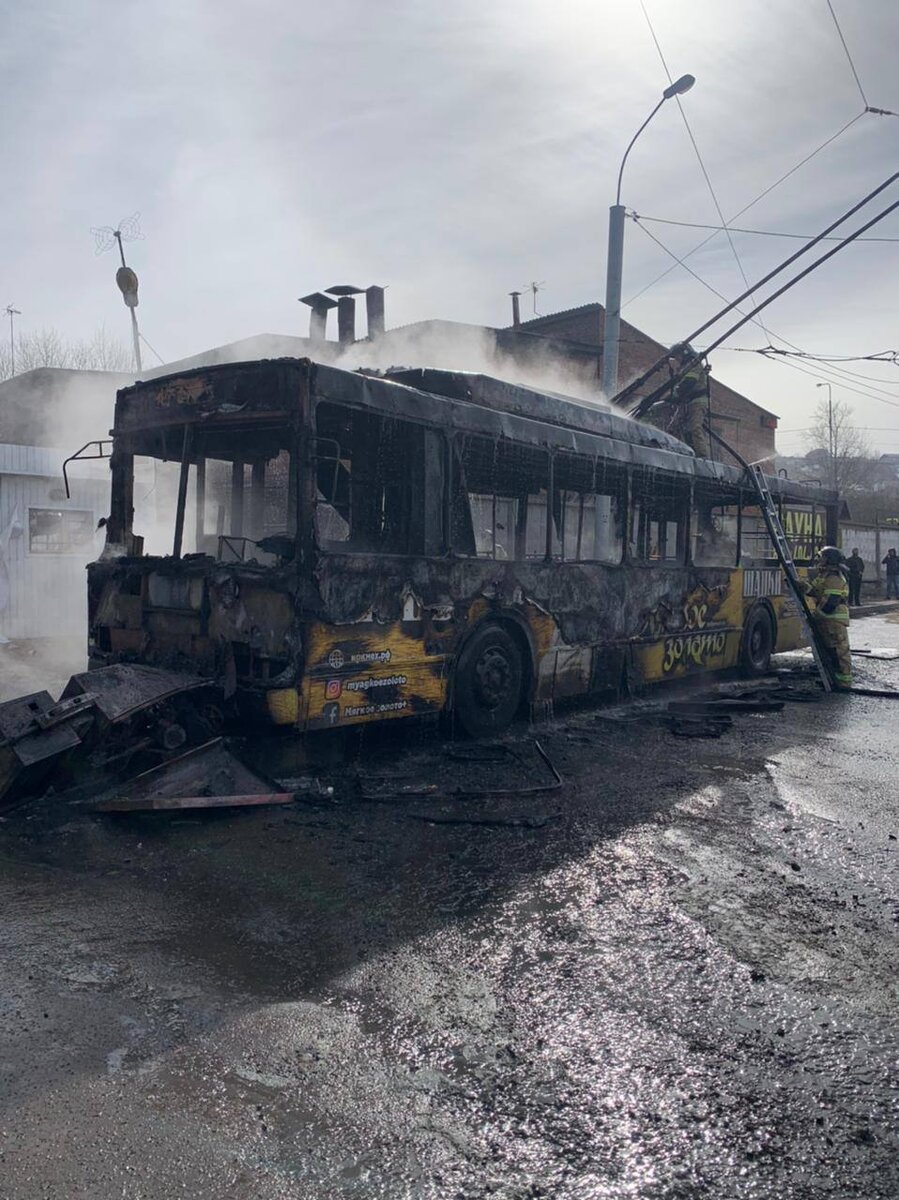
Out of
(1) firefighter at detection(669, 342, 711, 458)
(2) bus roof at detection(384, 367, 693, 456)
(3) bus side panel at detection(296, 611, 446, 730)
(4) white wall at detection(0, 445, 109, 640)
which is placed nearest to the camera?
(3) bus side panel at detection(296, 611, 446, 730)

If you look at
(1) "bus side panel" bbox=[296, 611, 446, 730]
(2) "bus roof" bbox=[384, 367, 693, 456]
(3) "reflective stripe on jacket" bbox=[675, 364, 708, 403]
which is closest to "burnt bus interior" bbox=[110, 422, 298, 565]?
(1) "bus side panel" bbox=[296, 611, 446, 730]

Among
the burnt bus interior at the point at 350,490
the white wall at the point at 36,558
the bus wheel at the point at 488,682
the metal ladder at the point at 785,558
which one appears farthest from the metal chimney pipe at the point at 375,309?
the bus wheel at the point at 488,682

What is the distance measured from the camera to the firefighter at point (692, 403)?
42.0 feet

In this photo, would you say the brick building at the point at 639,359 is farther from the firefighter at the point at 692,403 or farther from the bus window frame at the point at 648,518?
the bus window frame at the point at 648,518

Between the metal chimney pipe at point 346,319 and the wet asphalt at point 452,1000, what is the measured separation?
20965 millimetres

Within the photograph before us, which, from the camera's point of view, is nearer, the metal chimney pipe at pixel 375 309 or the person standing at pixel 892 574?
the metal chimney pipe at pixel 375 309

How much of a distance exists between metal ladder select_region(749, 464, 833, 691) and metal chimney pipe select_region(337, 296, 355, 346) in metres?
15.5

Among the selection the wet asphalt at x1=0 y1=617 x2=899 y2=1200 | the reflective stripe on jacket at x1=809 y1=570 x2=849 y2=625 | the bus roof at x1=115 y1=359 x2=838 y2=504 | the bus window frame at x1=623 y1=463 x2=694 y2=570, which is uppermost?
the bus roof at x1=115 y1=359 x2=838 y2=504

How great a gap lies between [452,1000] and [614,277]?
1231 cm

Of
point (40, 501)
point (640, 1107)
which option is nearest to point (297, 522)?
point (640, 1107)

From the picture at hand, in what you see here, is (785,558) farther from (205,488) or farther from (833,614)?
(205,488)

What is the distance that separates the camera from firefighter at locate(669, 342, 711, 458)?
12.8 meters

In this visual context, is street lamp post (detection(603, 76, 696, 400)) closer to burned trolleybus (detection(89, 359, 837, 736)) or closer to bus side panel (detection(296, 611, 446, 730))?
burned trolleybus (detection(89, 359, 837, 736))

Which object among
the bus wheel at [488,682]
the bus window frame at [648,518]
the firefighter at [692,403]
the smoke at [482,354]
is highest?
the smoke at [482,354]
